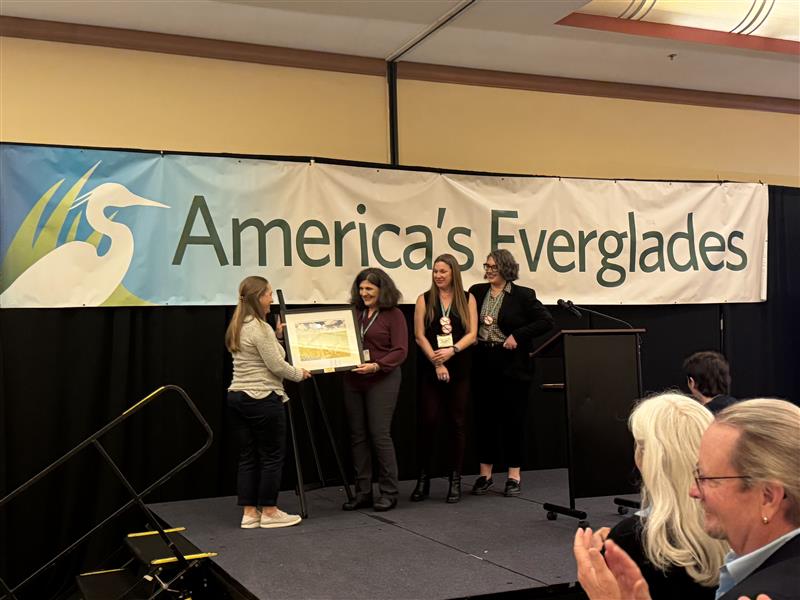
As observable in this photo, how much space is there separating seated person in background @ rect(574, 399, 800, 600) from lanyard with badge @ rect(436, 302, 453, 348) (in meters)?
3.46

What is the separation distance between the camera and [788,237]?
740 centimetres

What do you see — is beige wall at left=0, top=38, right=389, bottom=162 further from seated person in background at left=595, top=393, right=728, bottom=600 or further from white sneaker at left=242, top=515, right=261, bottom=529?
seated person in background at left=595, top=393, right=728, bottom=600

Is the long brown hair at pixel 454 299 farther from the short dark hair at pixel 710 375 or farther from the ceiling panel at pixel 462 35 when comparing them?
the ceiling panel at pixel 462 35

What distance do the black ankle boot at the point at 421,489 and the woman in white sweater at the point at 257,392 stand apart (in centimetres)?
102

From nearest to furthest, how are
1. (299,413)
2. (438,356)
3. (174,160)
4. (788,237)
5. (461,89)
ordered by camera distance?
1. (438,356)
2. (174,160)
3. (299,413)
4. (461,89)
5. (788,237)

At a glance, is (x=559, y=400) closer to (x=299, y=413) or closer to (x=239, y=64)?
(x=299, y=413)

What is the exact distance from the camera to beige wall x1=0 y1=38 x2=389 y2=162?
5383 mm

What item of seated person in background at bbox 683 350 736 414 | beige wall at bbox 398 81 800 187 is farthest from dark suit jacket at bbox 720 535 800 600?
beige wall at bbox 398 81 800 187

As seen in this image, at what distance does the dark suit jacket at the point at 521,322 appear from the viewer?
17.3 ft

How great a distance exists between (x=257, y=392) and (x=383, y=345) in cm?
87

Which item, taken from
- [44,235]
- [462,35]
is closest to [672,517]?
[44,235]

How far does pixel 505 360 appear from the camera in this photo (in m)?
5.32

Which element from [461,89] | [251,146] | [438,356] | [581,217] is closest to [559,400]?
[581,217]

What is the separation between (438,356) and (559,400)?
190 cm
